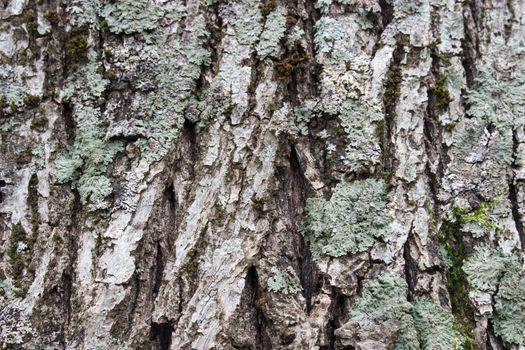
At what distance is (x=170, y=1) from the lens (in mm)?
2316

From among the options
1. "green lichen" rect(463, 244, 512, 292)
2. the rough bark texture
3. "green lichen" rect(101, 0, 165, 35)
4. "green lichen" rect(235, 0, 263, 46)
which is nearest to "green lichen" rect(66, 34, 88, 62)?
the rough bark texture

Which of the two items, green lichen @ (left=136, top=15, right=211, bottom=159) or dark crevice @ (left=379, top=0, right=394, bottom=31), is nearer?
green lichen @ (left=136, top=15, right=211, bottom=159)

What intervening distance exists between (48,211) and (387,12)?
1610 millimetres

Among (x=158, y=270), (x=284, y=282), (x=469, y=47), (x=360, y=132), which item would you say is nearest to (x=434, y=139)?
(x=360, y=132)

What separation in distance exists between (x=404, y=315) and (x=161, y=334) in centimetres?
89

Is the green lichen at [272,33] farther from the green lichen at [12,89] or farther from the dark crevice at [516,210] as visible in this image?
the dark crevice at [516,210]

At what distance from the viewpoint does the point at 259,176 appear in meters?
2.14

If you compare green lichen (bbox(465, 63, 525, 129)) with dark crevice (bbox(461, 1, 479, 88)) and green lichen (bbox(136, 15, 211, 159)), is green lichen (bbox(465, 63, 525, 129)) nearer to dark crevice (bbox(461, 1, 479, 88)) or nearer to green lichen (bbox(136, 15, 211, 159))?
dark crevice (bbox(461, 1, 479, 88))

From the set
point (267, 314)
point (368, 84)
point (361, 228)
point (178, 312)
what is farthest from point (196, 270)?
point (368, 84)

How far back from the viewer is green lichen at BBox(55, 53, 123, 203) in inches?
84.9

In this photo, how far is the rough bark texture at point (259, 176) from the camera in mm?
2031

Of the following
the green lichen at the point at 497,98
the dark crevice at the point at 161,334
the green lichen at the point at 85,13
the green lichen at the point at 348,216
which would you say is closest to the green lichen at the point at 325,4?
the green lichen at the point at 497,98

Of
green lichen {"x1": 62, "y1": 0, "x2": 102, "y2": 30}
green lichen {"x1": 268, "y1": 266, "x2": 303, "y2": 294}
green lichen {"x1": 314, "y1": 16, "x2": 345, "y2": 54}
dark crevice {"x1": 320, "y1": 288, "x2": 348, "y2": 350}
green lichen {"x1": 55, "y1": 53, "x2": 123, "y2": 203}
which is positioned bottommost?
dark crevice {"x1": 320, "y1": 288, "x2": 348, "y2": 350}

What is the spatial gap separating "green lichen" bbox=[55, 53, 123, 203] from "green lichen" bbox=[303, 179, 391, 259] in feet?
2.64
